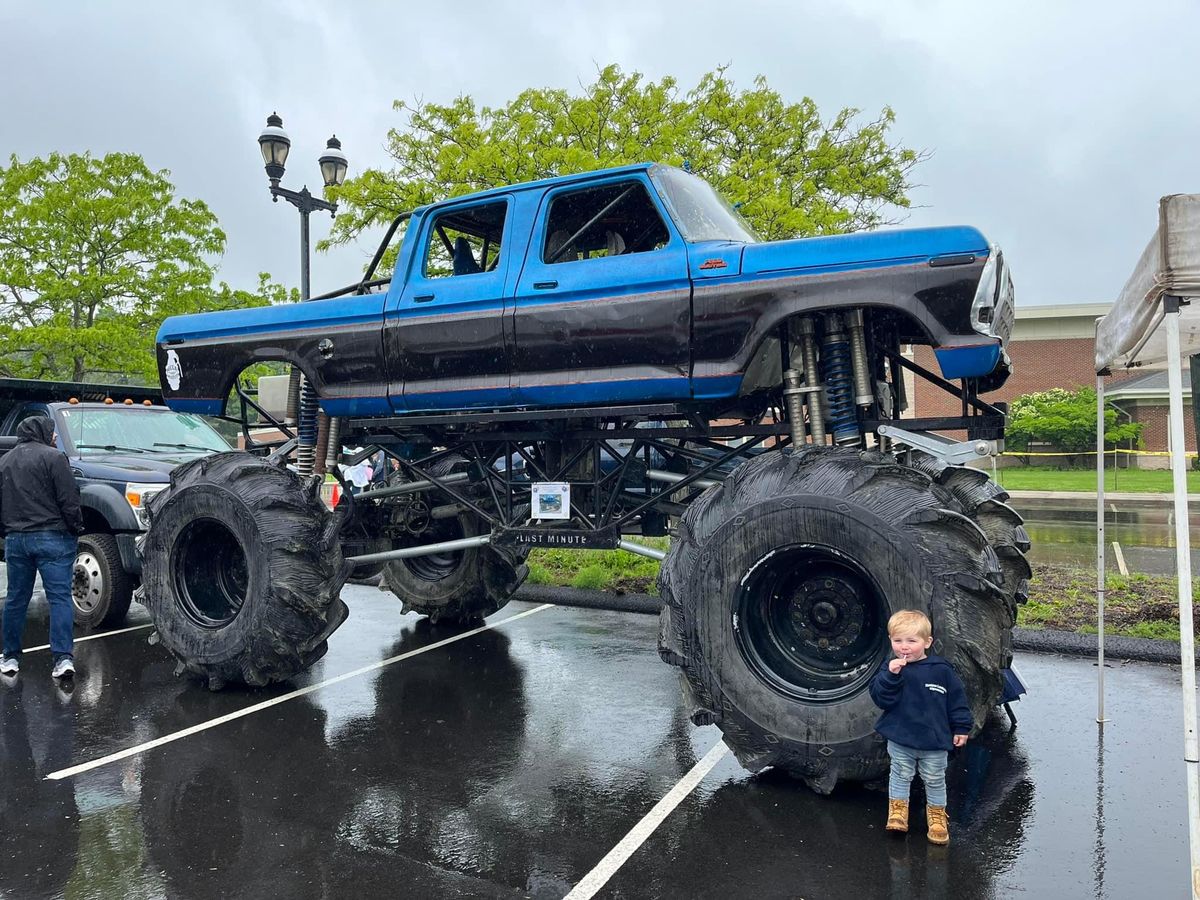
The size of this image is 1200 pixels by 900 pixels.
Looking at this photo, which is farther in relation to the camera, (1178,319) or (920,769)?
(920,769)

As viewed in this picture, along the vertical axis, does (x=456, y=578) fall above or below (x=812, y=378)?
below

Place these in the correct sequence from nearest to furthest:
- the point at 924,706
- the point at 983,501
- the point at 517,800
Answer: the point at 924,706 → the point at 517,800 → the point at 983,501

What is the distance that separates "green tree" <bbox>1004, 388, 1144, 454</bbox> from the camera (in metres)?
33.5

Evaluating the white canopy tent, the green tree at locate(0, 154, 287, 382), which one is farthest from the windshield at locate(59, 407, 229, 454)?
the green tree at locate(0, 154, 287, 382)

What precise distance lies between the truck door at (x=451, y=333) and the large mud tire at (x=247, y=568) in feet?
3.45

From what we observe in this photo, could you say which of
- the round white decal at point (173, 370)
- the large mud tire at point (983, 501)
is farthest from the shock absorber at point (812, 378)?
the round white decal at point (173, 370)

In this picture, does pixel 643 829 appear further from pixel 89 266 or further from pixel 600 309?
pixel 89 266

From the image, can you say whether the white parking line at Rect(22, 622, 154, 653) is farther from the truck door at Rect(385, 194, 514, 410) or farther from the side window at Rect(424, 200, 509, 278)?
the side window at Rect(424, 200, 509, 278)

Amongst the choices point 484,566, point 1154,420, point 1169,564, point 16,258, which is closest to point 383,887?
point 484,566

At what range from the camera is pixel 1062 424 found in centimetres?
3378

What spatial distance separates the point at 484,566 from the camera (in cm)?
793

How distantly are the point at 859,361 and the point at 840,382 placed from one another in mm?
146

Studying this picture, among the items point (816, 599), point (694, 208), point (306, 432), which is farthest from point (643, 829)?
point (306, 432)

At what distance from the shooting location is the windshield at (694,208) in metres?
5.14
